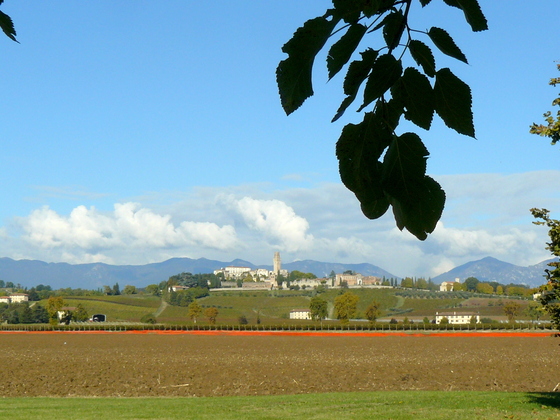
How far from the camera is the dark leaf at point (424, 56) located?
1270 millimetres

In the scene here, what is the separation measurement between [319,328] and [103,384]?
86844 mm

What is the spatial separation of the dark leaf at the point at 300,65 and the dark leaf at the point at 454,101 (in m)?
0.26

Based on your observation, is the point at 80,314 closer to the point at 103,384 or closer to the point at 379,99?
the point at 103,384

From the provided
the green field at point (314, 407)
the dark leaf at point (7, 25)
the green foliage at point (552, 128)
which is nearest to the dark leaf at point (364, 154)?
the dark leaf at point (7, 25)

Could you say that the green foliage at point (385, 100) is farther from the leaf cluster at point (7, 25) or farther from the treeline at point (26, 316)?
the treeline at point (26, 316)

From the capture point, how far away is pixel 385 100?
130 cm

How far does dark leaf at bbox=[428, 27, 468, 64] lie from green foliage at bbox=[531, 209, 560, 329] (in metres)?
11.9

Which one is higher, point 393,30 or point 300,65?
point 393,30

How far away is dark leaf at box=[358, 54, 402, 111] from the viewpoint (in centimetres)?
127

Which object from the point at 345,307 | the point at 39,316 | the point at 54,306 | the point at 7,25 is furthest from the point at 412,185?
the point at 39,316

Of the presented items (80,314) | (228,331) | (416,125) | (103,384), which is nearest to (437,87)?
(416,125)

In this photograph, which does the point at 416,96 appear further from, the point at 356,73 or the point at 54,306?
the point at 54,306

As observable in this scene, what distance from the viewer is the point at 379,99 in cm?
129

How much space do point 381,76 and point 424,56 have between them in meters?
0.10
